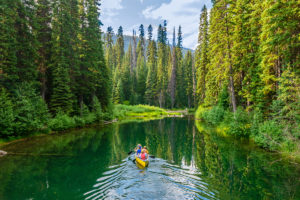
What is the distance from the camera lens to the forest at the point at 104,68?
1397cm

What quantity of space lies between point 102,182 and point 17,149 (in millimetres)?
10598

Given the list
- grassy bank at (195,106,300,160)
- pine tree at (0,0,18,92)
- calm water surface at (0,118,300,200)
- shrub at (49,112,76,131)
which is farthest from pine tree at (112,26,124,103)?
→ calm water surface at (0,118,300,200)

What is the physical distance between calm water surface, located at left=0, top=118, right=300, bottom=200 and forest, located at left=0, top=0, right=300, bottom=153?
2.68 metres

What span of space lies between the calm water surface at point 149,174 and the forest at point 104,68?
268cm

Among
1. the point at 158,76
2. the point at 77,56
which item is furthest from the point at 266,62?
the point at 158,76

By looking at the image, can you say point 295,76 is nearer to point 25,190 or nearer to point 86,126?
point 25,190

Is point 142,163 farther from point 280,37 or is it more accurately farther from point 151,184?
point 280,37

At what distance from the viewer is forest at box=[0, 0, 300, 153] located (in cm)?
1397

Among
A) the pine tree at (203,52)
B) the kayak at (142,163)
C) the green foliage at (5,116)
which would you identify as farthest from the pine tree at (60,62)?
the pine tree at (203,52)

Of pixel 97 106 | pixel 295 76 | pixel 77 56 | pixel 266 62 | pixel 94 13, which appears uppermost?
pixel 94 13

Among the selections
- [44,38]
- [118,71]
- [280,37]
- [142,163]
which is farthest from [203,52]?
[118,71]

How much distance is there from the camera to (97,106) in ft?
105

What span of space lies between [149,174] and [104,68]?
2772 centimetres

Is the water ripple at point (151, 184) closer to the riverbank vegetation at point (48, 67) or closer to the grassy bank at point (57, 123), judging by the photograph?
the grassy bank at point (57, 123)
